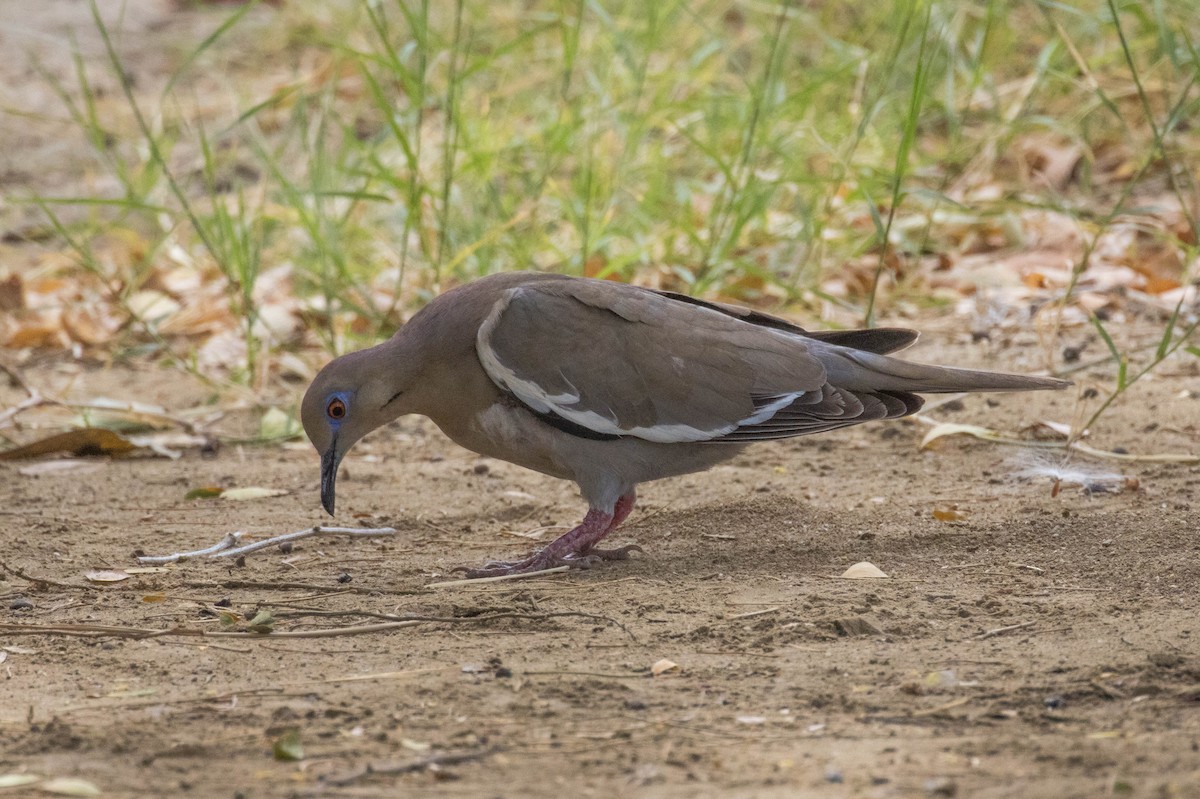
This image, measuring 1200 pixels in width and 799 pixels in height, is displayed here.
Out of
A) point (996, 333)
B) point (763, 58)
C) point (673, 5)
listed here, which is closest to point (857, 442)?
point (996, 333)

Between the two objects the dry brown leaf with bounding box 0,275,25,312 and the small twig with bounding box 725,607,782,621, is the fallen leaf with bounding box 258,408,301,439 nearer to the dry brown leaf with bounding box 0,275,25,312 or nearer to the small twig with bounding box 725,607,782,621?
the dry brown leaf with bounding box 0,275,25,312

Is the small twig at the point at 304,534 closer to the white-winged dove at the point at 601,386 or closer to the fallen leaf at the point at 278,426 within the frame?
the white-winged dove at the point at 601,386

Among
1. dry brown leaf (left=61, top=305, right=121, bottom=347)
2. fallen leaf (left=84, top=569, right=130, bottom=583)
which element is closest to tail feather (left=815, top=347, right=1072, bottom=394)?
fallen leaf (left=84, top=569, right=130, bottom=583)

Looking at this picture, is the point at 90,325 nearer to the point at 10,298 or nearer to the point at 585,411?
the point at 10,298

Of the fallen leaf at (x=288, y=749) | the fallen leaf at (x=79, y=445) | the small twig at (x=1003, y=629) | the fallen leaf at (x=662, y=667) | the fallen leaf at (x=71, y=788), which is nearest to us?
the fallen leaf at (x=71, y=788)

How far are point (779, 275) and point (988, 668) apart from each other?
374 centimetres

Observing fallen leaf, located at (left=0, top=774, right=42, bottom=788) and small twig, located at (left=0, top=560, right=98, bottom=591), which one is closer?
fallen leaf, located at (left=0, top=774, right=42, bottom=788)

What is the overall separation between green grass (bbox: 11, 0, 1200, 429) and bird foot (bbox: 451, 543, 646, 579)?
54.4 inches

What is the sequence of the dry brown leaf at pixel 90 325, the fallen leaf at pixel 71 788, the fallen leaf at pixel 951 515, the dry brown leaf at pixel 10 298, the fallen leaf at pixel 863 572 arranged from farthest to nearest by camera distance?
the dry brown leaf at pixel 10 298 < the dry brown leaf at pixel 90 325 < the fallen leaf at pixel 951 515 < the fallen leaf at pixel 863 572 < the fallen leaf at pixel 71 788

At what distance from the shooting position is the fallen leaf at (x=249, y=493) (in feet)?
13.8

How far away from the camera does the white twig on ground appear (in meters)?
3.54

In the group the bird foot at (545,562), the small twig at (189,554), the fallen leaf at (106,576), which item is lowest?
the bird foot at (545,562)

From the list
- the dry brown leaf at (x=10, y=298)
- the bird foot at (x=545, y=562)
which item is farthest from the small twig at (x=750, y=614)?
the dry brown leaf at (x=10, y=298)

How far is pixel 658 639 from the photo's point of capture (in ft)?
9.04
